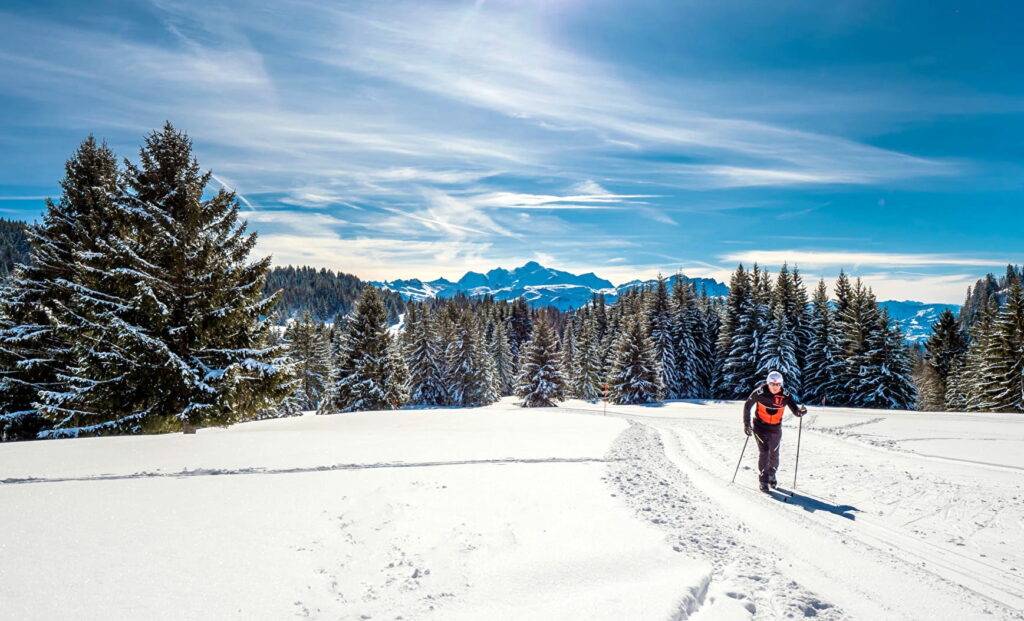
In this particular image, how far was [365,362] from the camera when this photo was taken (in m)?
34.0

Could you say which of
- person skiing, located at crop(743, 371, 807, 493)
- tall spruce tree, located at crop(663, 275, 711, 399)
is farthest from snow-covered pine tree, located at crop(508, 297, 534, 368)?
person skiing, located at crop(743, 371, 807, 493)

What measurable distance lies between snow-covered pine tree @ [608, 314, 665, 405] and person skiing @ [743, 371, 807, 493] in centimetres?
2981

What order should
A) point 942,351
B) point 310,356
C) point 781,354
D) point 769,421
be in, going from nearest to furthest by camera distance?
point 769,421
point 781,354
point 942,351
point 310,356

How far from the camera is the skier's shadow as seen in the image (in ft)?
22.9

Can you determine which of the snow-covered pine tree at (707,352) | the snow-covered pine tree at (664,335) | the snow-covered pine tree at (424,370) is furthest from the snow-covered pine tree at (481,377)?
the snow-covered pine tree at (707,352)

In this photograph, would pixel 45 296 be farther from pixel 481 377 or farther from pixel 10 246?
pixel 10 246

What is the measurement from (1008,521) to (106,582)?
1045cm

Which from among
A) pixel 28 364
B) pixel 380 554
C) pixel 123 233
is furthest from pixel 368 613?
pixel 28 364

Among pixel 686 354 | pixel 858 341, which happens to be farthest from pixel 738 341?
pixel 858 341

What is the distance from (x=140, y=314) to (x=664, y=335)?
42064 millimetres

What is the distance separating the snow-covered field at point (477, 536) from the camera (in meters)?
3.64

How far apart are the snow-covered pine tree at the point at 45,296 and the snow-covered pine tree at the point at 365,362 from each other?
18.9m

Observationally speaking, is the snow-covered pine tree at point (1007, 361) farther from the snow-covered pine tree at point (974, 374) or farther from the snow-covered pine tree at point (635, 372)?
the snow-covered pine tree at point (635, 372)

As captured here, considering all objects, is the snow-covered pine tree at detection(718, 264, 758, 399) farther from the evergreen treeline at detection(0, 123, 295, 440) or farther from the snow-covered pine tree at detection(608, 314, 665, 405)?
the evergreen treeline at detection(0, 123, 295, 440)
